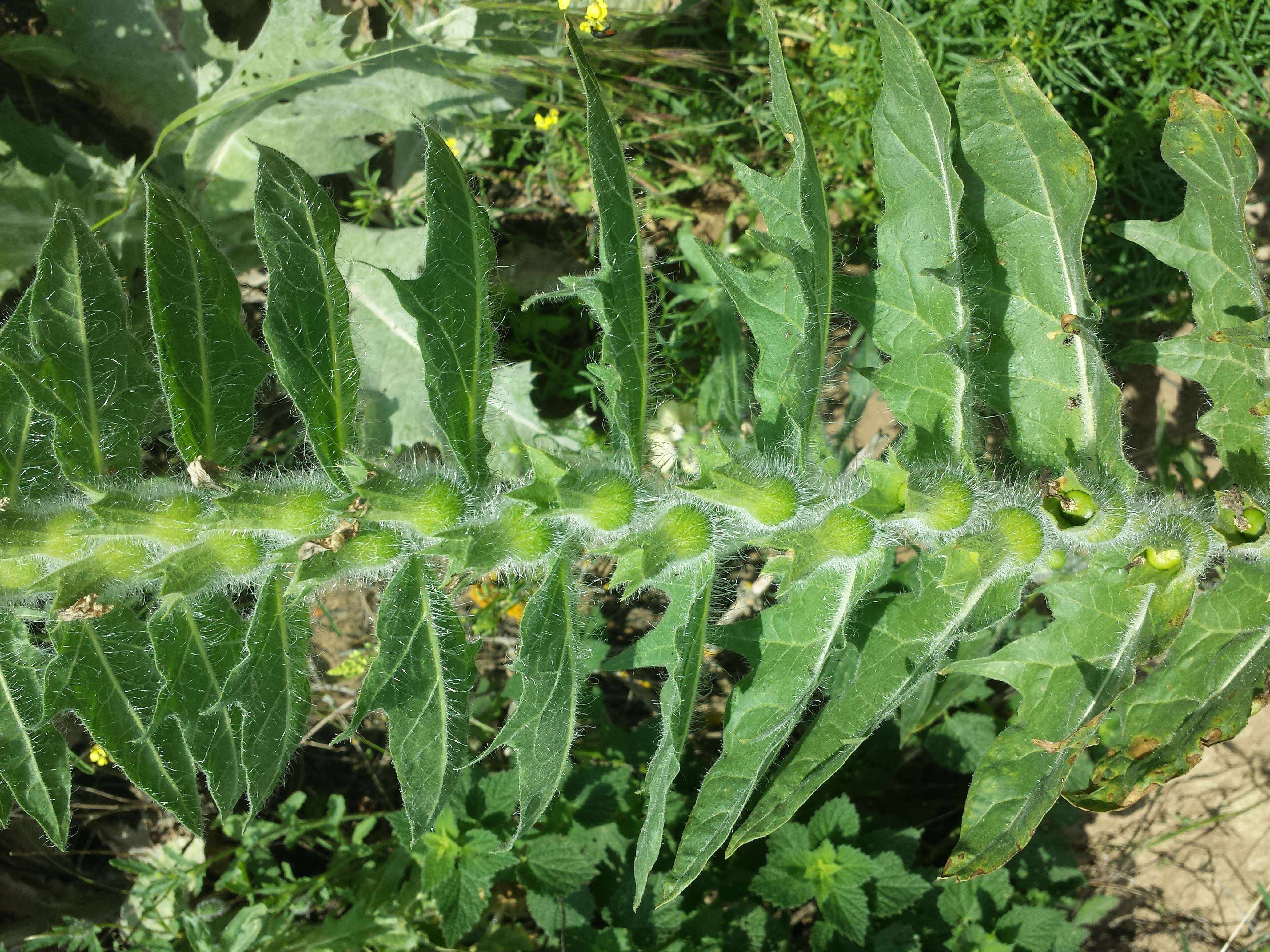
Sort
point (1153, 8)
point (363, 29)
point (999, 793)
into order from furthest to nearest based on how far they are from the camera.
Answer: point (363, 29)
point (1153, 8)
point (999, 793)

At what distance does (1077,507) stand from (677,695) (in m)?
1.15

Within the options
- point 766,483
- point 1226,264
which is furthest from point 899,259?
point 1226,264

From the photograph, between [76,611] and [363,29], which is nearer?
[76,611]

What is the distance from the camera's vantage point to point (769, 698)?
8.04 ft

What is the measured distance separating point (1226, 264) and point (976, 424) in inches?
37.4

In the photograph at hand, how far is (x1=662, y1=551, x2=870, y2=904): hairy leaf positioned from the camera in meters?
2.34

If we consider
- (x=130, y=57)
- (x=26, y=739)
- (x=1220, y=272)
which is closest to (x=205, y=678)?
(x=26, y=739)

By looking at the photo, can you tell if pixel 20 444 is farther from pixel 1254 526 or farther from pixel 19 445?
pixel 1254 526

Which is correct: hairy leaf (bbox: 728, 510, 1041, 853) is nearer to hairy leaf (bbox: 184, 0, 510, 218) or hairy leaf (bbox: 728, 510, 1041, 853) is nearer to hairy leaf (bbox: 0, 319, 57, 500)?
hairy leaf (bbox: 0, 319, 57, 500)

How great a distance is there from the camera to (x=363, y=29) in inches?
170

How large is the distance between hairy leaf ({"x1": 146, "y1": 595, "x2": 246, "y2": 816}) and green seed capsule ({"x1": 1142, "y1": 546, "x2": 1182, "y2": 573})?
7.79ft

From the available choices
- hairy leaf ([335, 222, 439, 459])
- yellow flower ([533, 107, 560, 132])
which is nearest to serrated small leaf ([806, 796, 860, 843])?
hairy leaf ([335, 222, 439, 459])

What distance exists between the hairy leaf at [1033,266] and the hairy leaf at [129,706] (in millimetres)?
2391

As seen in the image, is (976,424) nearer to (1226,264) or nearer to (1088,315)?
(1088,315)
